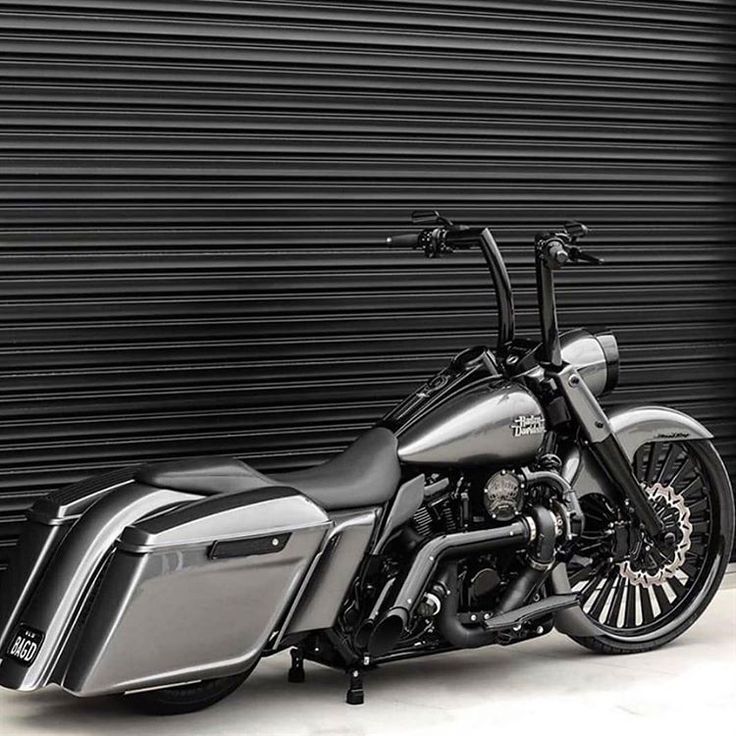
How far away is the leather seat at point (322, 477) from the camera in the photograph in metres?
3.87

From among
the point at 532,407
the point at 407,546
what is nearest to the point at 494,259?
the point at 532,407

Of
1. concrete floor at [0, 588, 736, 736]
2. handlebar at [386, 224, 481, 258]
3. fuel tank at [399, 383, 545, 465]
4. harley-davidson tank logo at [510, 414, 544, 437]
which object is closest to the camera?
concrete floor at [0, 588, 736, 736]

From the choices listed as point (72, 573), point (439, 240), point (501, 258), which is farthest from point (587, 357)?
point (72, 573)

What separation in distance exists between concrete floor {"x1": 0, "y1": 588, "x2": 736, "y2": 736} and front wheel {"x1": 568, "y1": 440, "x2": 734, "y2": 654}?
92 mm

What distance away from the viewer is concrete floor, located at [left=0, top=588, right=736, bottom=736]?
3.84 metres

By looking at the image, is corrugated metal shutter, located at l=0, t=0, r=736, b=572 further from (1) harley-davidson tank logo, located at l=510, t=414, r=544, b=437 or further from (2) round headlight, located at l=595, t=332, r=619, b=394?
(1) harley-davidson tank logo, located at l=510, t=414, r=544, b=437

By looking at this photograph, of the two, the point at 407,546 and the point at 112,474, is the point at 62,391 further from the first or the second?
the point at 407,546

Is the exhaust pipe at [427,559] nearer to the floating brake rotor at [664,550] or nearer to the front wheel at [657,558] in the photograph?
→ the front wheel at [657,558]

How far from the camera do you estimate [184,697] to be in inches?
155

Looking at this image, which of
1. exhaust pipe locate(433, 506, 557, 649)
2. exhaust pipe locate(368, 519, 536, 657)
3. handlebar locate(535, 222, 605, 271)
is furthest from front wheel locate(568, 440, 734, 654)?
handlebar locate(535, 222, 605, 271)

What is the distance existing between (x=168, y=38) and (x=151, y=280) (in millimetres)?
803

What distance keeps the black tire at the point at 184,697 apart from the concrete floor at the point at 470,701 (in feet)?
0.09

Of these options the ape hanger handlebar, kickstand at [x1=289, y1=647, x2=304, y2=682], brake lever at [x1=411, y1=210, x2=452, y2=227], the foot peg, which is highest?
Answer: brake lever at [x1=411, y1=210, x2=452, y2=227]

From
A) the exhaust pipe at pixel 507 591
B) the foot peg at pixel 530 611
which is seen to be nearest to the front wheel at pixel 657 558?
the foot peg at pixel 530 611
